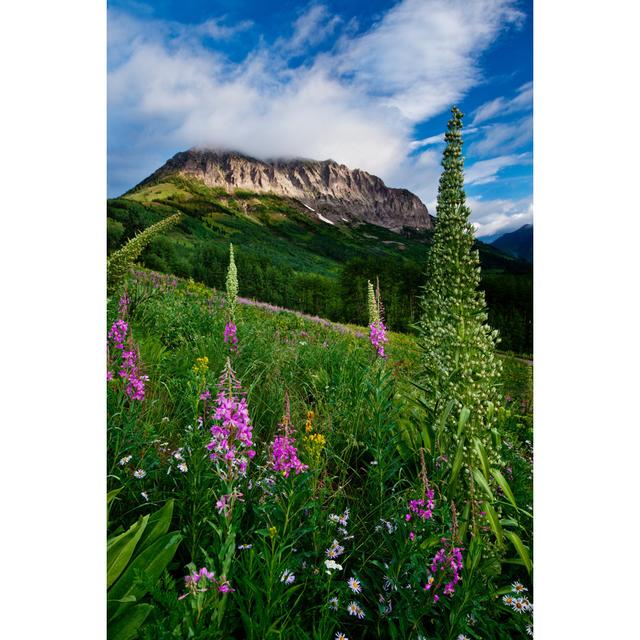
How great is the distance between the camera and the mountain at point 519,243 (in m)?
2.60

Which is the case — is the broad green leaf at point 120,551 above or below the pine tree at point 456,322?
below

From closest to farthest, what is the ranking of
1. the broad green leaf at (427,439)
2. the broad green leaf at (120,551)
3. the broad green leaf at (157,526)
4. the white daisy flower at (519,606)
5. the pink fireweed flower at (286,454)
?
the pink fireweed flower at (286,454) < the broad green leaf at (120,551) < the broad green leaf at (157,526) < the white daisy flower at (519,606) < the broad green leaf at (427,439)

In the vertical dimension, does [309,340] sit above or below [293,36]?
below

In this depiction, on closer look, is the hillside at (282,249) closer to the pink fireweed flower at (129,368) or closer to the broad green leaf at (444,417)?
the pink fireweed flower at (129,368)

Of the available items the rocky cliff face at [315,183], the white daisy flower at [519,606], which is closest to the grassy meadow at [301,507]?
the white daisy flower at [519,606]

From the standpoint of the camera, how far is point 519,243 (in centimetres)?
267

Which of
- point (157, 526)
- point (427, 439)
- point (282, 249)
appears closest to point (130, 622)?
point (157, 526)

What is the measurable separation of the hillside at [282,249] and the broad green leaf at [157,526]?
71.7 inches

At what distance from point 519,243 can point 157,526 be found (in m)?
2.44

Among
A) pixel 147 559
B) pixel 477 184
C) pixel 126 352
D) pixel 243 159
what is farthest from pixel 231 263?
pixel 147 559

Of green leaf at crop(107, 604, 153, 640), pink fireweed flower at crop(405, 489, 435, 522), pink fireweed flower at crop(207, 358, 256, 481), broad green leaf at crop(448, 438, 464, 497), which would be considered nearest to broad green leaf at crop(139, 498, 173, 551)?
green leaf at crop(107, 604, 153, 640)
